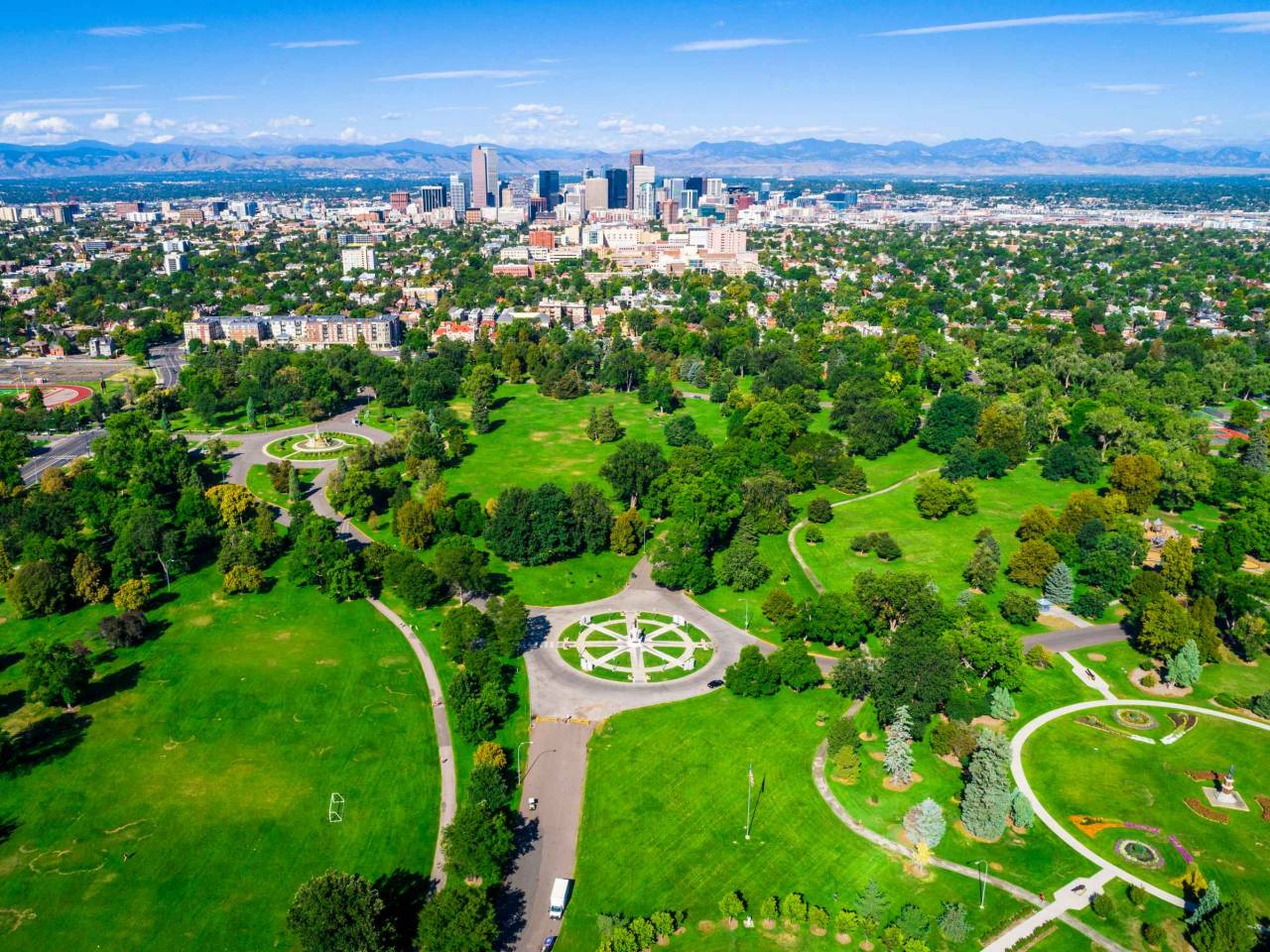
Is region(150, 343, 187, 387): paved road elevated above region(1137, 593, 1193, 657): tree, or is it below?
above

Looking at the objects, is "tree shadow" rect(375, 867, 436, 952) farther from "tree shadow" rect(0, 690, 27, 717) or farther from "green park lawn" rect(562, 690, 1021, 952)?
"tree shadow" rect(0, 690, 27, 717)

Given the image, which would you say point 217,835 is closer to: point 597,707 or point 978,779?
point 597,707

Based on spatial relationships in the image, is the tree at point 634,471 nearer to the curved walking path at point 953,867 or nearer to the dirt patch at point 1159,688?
the curved walking path at point 953,867

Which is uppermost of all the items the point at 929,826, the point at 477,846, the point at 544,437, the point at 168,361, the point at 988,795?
the point at 168,361

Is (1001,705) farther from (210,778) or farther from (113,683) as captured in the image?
(113,683)

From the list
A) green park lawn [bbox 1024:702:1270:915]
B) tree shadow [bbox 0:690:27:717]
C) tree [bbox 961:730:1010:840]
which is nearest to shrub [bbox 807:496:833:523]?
green park lawn [bbox 1024:702:1270:915]

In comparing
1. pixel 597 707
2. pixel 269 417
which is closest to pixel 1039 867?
pixel 597 707

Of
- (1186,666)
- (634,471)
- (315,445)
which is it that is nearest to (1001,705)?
(1186,666)

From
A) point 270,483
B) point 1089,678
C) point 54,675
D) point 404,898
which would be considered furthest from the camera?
point 270,483
